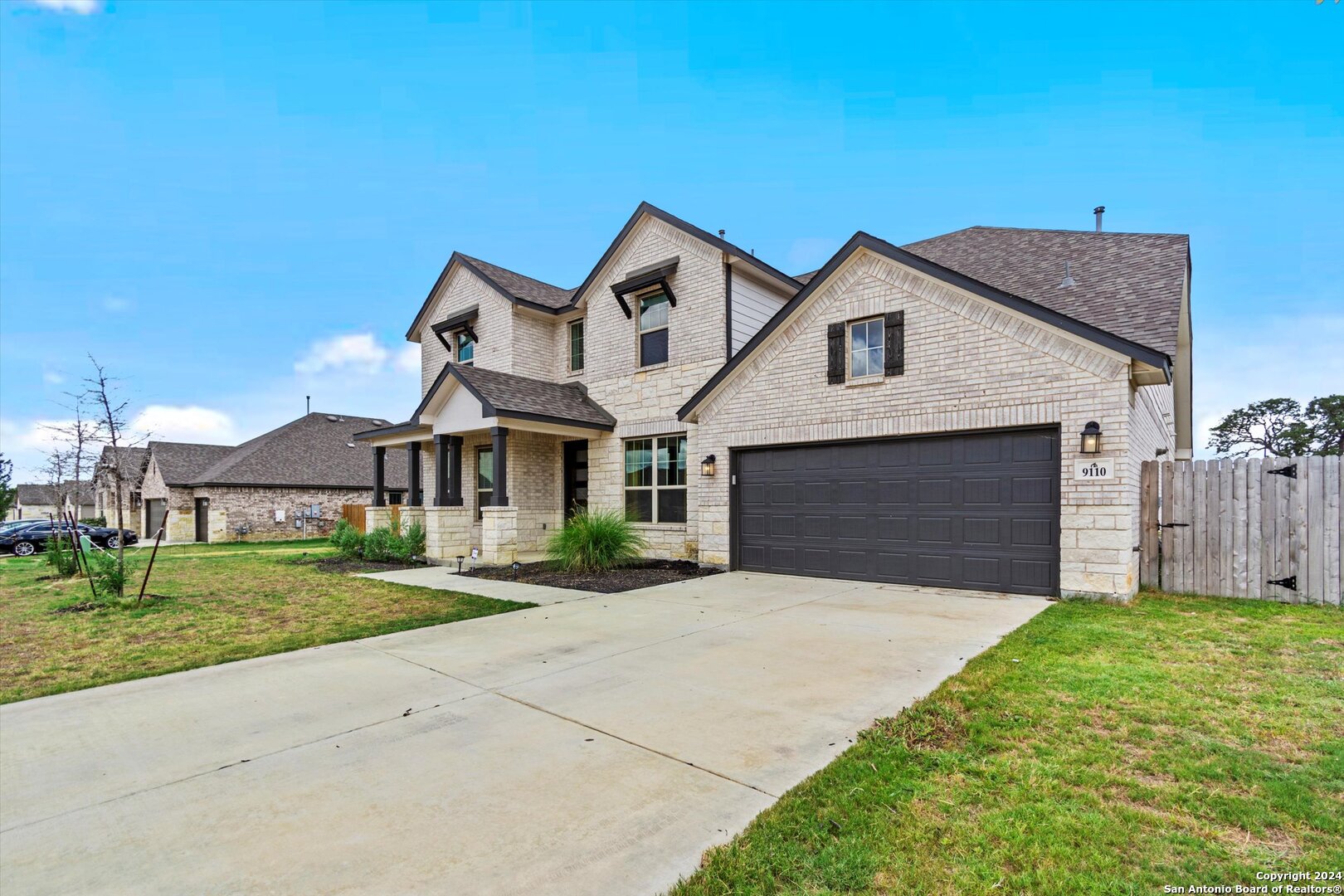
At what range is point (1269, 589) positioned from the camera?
25.8 ft

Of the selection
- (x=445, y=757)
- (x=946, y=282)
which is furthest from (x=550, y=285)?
(x=445, y=757)

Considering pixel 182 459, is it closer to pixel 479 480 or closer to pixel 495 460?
pixel 479 480

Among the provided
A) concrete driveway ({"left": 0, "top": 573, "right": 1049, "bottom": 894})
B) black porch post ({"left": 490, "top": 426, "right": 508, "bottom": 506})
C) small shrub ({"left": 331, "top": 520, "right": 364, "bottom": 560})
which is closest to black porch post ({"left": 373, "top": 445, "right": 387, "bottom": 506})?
small shrub ({"left": 331, "top": 520, "right": 364, "bottom": 560})

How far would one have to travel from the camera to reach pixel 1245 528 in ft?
26.5

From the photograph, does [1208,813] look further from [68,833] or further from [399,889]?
[68,833]

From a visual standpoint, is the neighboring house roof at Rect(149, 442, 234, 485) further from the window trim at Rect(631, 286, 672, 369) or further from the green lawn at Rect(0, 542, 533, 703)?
the window trim at Rect(631, 286, 672, 369)

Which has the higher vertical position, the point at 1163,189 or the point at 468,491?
the point at 1163,189

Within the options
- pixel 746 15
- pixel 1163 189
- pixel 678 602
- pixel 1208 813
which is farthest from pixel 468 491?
pixel 1163 189

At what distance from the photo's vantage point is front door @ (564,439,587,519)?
1524 centimetres

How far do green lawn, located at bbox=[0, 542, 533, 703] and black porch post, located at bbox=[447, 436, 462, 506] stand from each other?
3.31 m

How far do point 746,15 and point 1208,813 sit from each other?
15283 mm

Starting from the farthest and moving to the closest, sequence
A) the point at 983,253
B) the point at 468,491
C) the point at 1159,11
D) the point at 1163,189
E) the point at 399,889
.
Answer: the point at 468,491 < the point at 1163,189 < the point at 983,253 < the point at 1159,11 < the point at 399,889

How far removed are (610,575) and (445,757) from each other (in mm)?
7776

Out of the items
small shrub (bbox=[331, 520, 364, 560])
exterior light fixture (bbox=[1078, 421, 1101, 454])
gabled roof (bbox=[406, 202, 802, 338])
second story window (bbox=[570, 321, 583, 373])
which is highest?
gabled roof (bbox=[406, 202, 802, 338])
